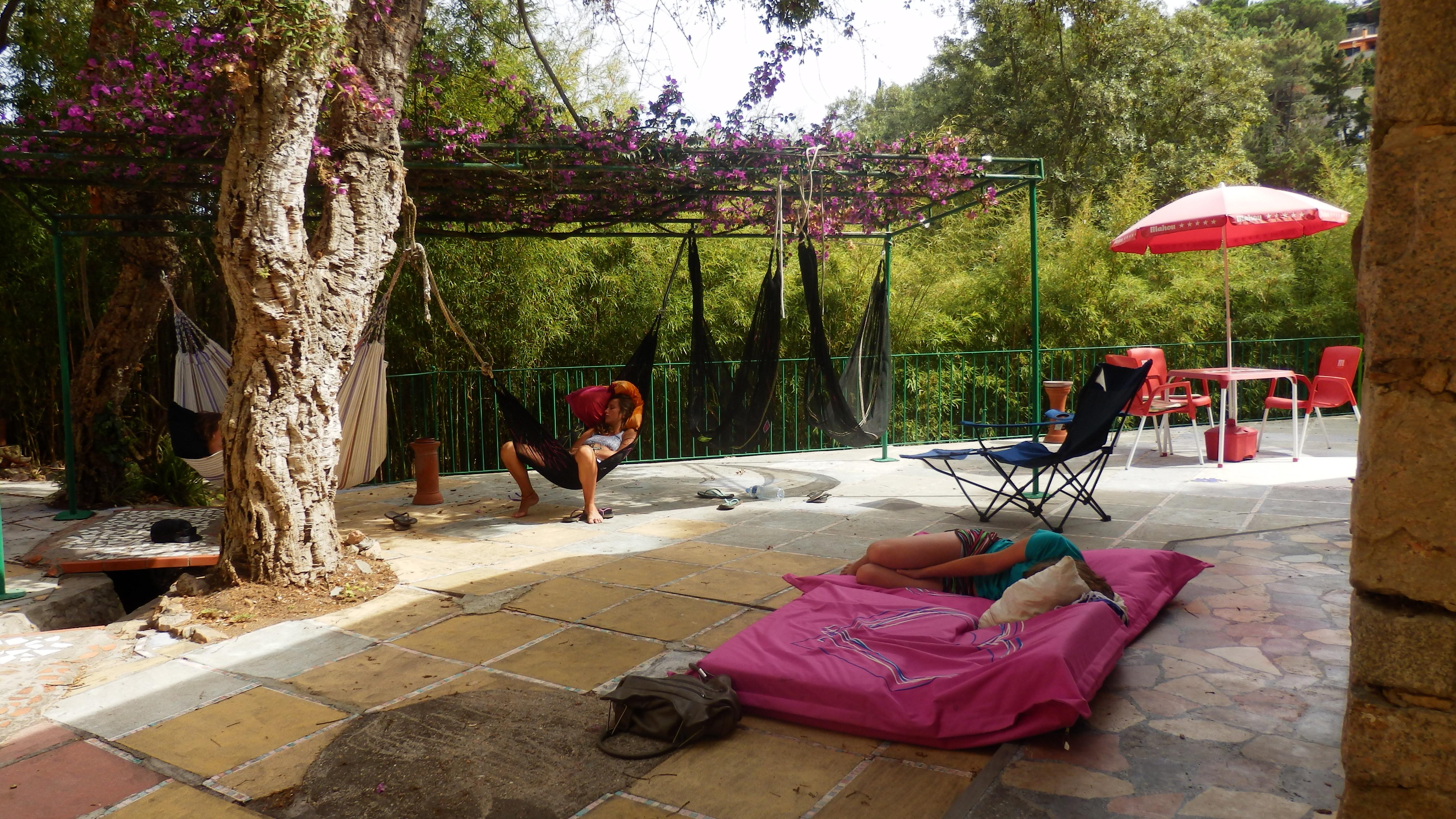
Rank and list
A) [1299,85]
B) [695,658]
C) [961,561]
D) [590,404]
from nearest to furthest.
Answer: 1. [695,658]
2. [961,561]
3. [590,404]
4. [1299,85]

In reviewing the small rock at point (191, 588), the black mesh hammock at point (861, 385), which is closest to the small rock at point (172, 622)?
the small rock at point (191, 588)

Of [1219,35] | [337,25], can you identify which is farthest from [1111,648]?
[1219,35]

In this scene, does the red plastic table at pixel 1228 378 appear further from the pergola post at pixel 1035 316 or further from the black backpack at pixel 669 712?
the black backpack at pixel 669 712

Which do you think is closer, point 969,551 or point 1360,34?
point 969,551

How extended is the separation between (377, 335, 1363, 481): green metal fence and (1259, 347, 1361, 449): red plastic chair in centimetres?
186

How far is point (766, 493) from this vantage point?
543 cm

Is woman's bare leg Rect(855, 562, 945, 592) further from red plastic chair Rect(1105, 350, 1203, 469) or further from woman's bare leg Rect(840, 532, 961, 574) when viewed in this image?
red plastic chair Rect(1105, 350, 1203, 469)

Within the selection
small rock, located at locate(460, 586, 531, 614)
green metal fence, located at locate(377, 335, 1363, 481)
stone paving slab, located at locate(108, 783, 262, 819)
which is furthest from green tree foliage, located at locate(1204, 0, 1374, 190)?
stone paving slab, located at locate(108, 783, 262, 819)

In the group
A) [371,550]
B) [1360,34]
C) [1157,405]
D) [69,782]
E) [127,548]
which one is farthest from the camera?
[1360,34]

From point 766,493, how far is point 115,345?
4.06m

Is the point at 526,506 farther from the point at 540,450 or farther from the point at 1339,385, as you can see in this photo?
the point at 1339,385

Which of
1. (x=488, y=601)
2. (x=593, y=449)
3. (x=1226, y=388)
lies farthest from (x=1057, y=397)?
(x=488, y=601)

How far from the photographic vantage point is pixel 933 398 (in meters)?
8.12

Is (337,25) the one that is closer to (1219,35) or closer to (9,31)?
(9,31)
